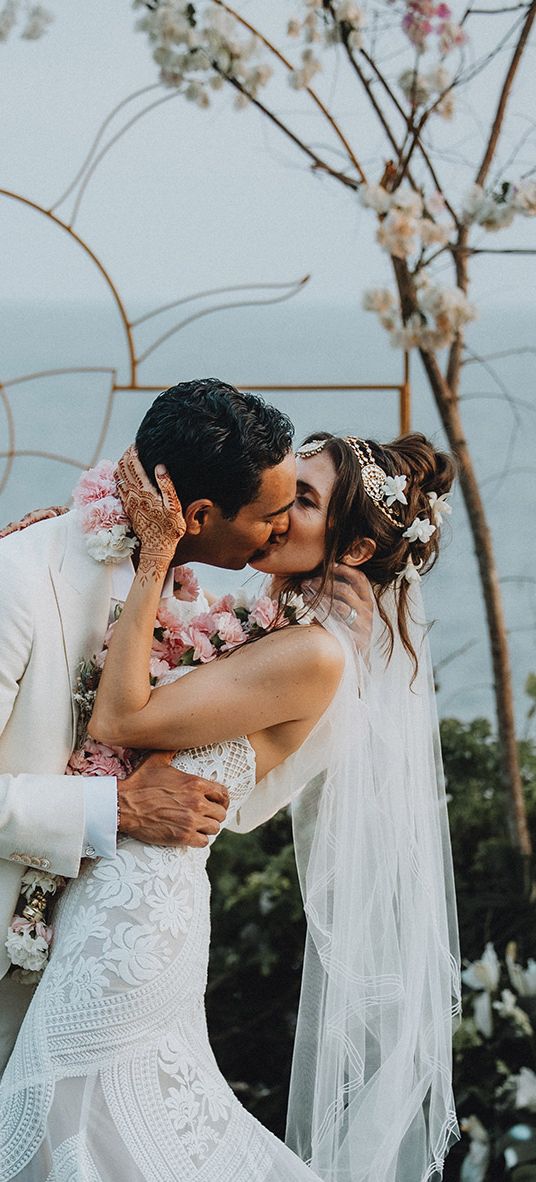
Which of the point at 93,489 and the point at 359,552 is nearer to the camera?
the point at 93,489

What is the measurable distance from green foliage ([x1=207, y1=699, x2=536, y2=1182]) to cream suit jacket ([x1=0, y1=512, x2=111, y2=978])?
2.09 meters

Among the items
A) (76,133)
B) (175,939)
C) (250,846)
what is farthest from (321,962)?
(76,133)

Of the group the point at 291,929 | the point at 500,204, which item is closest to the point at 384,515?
the point at 500,204

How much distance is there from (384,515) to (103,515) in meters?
0.58

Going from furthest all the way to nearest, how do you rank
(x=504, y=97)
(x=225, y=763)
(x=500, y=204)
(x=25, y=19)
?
(x=25, y=19) → (x=504, y=97) → (x=500, y=204) → (x=225, y=763)

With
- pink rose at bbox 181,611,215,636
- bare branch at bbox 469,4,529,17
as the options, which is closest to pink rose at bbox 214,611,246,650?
pink rose at bbox 181,611,215,636

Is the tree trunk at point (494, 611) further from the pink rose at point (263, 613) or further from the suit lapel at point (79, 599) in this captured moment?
the suit lapel at point (79, 599)

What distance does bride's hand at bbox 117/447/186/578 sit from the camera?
2176 mm

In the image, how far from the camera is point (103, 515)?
2244mm

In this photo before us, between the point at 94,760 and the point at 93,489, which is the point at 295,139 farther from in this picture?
the point at 94,760

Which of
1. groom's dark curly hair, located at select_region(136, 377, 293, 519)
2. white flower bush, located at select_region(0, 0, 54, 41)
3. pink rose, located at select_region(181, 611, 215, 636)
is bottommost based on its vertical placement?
pink rose, located at select_region(181, 611, 215, 636)

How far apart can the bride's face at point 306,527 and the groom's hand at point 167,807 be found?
1.52 ft

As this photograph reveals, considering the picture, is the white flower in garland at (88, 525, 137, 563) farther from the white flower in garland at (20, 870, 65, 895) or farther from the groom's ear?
the white flower in garland at (20, 870, 65, 895)

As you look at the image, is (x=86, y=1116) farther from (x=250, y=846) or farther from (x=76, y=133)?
(x=76, y=133)
